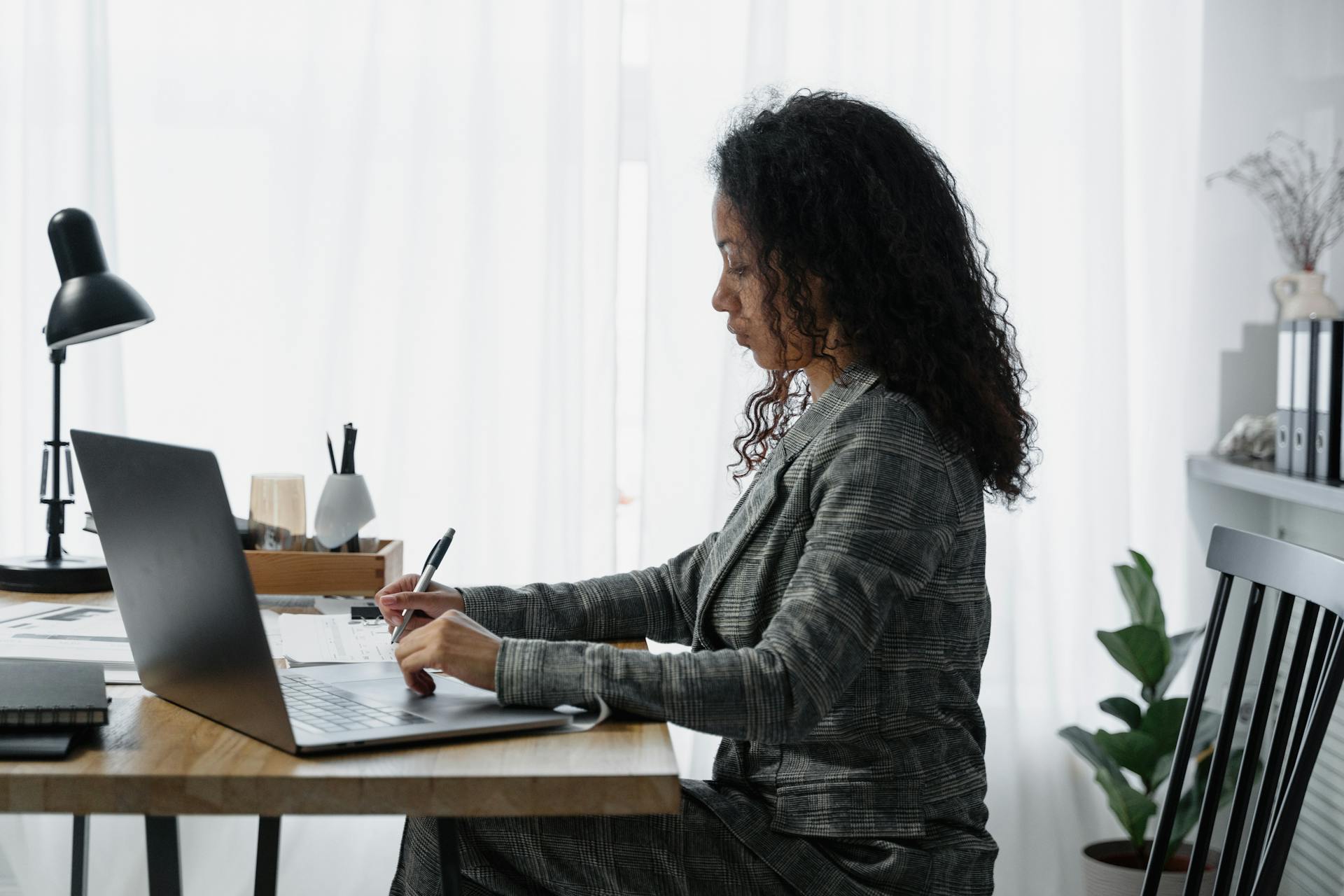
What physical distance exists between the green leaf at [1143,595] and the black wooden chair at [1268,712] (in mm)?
966

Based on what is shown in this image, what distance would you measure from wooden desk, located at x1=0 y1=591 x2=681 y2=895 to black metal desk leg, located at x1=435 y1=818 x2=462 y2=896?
22 millimetres

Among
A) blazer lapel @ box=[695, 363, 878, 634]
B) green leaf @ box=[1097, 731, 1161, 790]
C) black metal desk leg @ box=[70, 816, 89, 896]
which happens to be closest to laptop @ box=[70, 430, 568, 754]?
blazer lapel @ box=[695, 363, 878, 634]

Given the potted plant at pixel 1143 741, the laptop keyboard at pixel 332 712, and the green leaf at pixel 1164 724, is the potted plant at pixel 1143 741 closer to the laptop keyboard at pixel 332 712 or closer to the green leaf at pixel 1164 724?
the green leaf at pixel 1164 724

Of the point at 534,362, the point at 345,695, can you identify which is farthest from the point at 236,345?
the point at 345,695

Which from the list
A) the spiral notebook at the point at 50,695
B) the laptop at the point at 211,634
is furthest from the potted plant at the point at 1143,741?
the spiral notebook at the point at 50,695

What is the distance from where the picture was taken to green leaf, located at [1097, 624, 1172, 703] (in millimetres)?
2230

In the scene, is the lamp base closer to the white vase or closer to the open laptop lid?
the open laptop lid

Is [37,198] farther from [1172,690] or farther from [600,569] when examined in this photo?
[1172,690]

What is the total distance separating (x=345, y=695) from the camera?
3.52 ft

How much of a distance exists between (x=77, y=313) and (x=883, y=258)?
1015mm

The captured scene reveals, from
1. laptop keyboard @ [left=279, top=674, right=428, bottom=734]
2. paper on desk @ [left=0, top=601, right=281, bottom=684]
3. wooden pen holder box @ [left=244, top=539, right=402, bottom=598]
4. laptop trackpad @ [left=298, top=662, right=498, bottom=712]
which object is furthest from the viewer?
wooden pen holder box @ [left=244, top=539, right=402, bottom=598]

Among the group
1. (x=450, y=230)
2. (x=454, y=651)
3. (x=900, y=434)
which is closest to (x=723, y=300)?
(x=900, y=434)

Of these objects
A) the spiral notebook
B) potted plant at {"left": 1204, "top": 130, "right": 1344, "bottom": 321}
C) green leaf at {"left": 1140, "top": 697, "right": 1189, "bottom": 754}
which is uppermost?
potted plant at {"left": 1204, "top": 130, "right": 1344, "bottom": 321}

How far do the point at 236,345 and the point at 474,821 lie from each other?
1517mm
